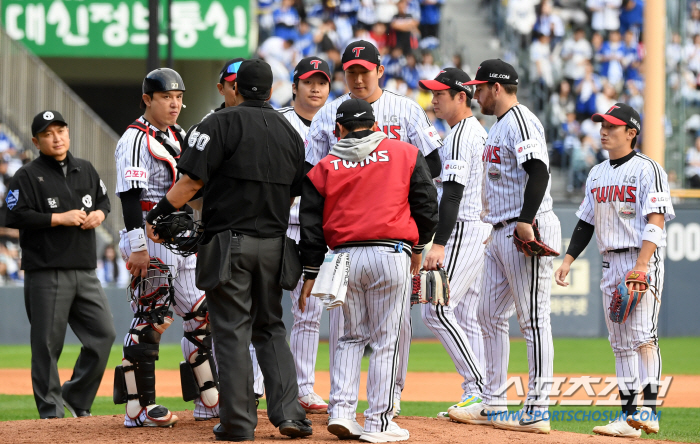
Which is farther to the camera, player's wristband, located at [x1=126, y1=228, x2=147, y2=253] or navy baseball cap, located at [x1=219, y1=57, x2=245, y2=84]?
navy baseball cap, located at [x1=219, y1=57, x2=245, y2=84]

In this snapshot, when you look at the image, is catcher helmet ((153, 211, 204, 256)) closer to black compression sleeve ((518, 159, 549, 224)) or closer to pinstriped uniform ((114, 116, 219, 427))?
pinstriped uniform ((114, 116, 219, 427))

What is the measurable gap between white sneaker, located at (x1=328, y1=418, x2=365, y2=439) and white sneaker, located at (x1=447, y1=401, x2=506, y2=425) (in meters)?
1.07

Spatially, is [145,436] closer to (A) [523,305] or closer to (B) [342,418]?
(B) [342,418]

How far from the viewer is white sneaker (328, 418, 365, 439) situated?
4.88 metres

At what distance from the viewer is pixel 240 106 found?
508 centimetres

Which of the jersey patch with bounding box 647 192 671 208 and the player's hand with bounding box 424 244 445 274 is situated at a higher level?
the jersey patch with bounding box 647 192 671 208

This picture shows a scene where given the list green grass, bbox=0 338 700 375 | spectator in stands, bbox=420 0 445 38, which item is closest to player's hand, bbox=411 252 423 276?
green grass, bbox=0 338 700 375

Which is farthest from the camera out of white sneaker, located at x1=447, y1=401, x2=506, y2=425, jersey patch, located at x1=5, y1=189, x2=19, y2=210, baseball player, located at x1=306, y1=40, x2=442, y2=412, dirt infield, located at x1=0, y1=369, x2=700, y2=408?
dirt infield, located at x1=0, y1=369, x2=700, y2=408

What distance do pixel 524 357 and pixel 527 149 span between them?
685 cm

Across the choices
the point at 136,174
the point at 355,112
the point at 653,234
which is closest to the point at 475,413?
the point at 653,234

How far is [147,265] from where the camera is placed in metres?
5.44

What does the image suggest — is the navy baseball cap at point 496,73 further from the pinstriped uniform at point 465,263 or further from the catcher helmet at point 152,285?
the catcher helmet at point 152,285

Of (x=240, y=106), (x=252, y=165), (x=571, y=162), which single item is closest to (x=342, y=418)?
(x=252, y=165)

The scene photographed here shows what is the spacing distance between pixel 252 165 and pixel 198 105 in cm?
1508
